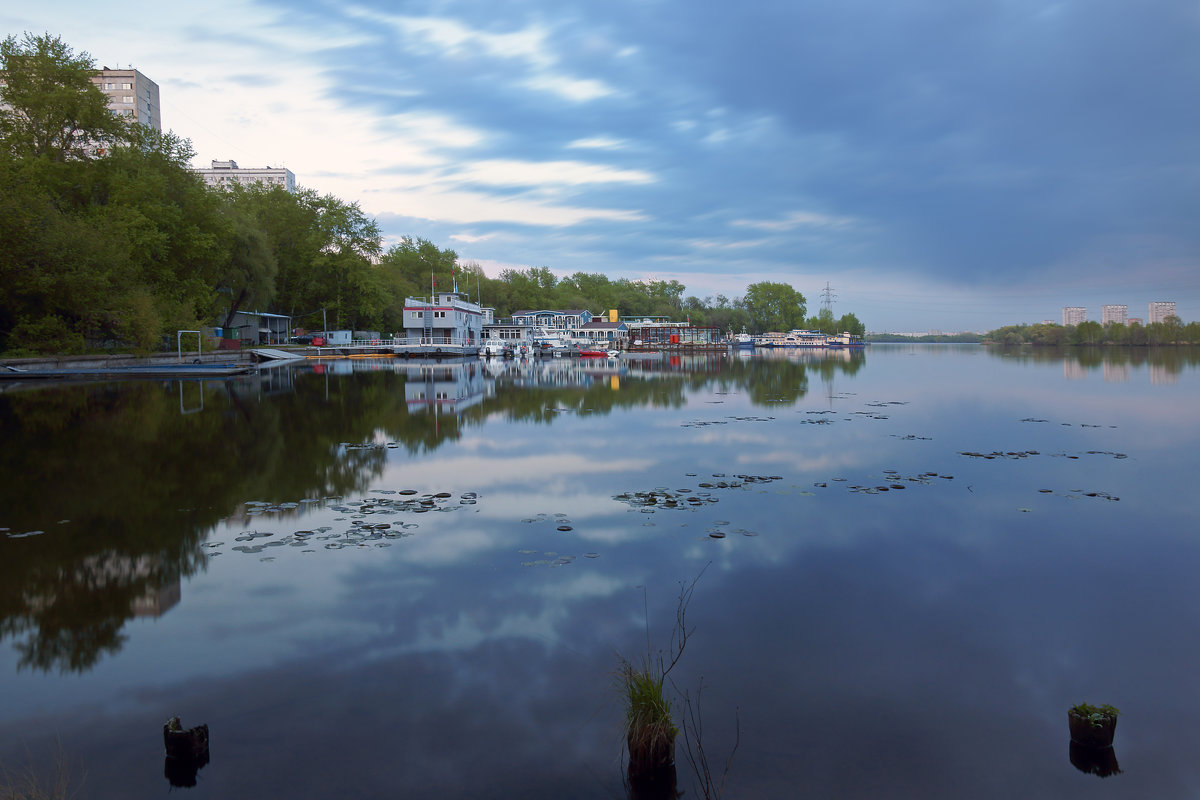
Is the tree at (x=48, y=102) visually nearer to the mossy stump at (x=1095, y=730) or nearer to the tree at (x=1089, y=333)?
the mossy stump at (x=1095, y=730)

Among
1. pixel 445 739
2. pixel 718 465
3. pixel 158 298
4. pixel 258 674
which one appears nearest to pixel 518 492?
pixel 718 465

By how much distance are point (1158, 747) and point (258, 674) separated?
6353mm

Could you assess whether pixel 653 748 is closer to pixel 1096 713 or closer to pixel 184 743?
pixel 184 743

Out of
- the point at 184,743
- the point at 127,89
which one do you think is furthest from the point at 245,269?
the point at 127,89

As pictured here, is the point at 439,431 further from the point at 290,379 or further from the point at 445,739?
Answer: the point at 290,379

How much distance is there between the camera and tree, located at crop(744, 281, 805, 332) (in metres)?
182

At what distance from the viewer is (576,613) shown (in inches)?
261

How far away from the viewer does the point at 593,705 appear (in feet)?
16.7

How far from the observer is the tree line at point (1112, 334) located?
429 feet

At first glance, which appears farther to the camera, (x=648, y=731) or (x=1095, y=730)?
(x=1095, y=730)

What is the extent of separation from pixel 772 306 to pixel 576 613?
7212 inches

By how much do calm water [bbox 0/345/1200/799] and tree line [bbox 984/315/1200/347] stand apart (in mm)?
147910

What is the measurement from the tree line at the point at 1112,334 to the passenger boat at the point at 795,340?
4520cm

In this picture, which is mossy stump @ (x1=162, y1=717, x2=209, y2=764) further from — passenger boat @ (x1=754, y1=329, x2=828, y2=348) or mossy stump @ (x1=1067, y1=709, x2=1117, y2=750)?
passenger boat @ (x1=754, y1=329, x2=828, y2=348)
